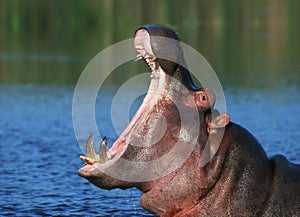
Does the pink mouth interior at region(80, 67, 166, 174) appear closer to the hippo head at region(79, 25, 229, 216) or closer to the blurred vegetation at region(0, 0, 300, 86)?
the hippo head at region(79, 25, 229, 216)

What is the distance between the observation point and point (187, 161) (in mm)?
5656

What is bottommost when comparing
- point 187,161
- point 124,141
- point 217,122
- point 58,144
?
point 58,144

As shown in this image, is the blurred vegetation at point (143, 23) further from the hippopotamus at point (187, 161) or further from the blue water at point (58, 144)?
the hippopotamus at point (187, 161)

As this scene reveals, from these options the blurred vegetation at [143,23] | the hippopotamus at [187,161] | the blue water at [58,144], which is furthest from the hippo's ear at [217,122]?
the blurred vegetation at [143,23]

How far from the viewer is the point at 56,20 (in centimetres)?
5506

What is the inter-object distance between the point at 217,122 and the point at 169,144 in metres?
0.38

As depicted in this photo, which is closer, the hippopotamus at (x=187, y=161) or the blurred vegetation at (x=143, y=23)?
the hippopotamus at (x=187, y=161)

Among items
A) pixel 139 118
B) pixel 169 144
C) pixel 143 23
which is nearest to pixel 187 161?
pixel 169 144

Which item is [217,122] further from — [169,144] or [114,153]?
[114,153]

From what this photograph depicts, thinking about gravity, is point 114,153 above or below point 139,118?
below

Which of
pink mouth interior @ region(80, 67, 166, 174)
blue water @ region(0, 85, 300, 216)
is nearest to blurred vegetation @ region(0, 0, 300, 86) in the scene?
blue water @ region(0, 85, 300, 216)

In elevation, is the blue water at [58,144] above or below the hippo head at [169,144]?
below

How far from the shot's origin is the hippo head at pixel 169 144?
5.65 m

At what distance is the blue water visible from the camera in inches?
415
